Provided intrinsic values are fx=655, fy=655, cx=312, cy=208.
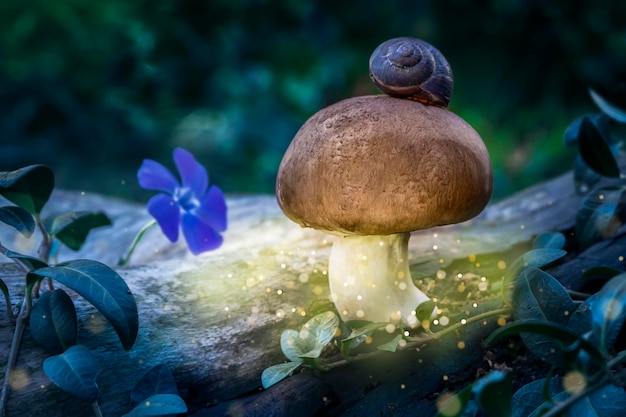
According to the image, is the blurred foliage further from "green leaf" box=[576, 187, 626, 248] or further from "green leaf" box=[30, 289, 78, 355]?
"green leaf" box=[30, 289, 78, 355]

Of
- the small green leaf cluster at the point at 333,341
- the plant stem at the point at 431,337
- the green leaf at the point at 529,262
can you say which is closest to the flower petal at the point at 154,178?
the small green leaf cluster at the point at 333,341

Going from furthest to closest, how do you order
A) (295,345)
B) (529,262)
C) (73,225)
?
(73,225), (529,262), (295,345)

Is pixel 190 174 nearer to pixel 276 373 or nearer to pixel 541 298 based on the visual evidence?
pixel 276 373

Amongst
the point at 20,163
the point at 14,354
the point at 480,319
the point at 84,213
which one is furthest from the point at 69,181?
the point at 480,319

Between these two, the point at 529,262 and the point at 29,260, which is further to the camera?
the point at 529,262

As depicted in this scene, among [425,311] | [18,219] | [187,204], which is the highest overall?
[18,219]

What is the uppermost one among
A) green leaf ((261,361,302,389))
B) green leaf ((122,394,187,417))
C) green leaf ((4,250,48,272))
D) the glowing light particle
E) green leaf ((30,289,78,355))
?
green leaf ((4,250,48,272))

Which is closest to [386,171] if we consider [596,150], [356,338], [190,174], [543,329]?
[356,338]

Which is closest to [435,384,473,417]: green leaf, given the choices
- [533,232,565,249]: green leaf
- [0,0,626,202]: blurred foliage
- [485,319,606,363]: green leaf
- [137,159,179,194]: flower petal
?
[485,319,606,363]: green leaf

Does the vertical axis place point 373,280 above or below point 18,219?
below
